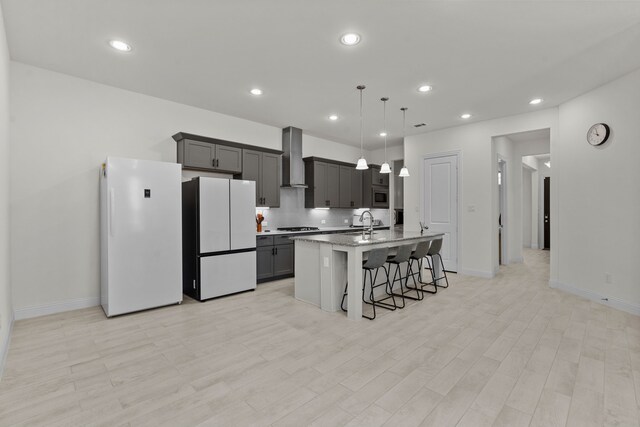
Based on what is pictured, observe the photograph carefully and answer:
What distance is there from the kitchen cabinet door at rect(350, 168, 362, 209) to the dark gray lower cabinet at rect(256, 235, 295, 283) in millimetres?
2381

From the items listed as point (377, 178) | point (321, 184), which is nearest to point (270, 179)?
point (321, 184)

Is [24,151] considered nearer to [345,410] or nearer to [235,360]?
[235,360]

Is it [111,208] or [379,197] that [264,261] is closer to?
[111,208]

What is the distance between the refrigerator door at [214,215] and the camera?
429 cm

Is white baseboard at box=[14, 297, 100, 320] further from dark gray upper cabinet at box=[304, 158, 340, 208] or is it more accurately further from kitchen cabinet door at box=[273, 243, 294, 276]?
dark gray upper cabinet at box=[304, 158, 340, 208]

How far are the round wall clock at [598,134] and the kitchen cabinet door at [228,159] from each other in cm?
530

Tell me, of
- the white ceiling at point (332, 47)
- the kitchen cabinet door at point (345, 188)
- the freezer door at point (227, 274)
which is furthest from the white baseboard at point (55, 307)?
the kitchen cabinet door at point (345, 188)

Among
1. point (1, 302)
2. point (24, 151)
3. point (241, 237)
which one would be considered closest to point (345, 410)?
point (1, 302)

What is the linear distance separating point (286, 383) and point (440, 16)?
3266 millimetres

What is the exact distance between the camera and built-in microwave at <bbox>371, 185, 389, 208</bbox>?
7.73 metres

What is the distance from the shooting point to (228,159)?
200 inches

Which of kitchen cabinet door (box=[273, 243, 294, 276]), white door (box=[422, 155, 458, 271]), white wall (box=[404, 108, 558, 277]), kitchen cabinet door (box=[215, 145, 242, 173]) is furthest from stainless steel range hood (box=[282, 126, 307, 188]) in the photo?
white wall (box=[404, 108, 558, 277])

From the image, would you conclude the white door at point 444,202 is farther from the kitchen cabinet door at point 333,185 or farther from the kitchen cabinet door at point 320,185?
the kitchen cabinet door at point 320,185

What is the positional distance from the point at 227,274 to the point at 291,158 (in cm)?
274
